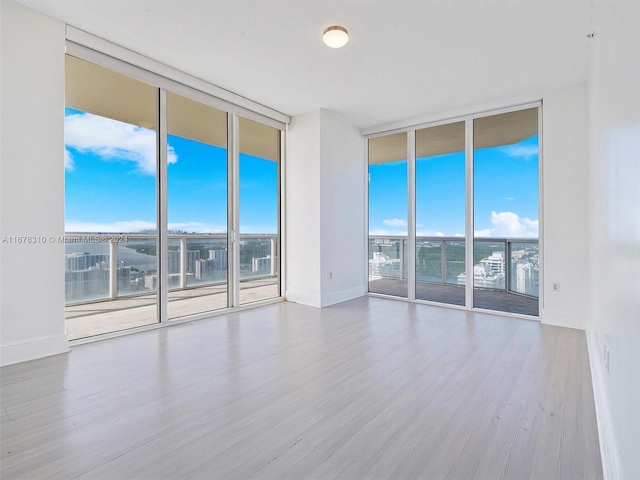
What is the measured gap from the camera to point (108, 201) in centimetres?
339

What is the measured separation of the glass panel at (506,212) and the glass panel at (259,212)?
2.97 m

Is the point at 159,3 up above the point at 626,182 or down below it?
above

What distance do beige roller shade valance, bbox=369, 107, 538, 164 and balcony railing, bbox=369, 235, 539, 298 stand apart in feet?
4.38

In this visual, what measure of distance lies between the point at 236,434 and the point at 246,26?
3.09 m

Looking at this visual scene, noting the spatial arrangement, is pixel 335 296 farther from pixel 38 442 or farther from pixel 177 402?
pixel 38 442

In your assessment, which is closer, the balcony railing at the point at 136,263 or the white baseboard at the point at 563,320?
the balcony railing at the point at 136,263

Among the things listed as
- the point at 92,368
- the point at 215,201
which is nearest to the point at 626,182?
the point at 92,368

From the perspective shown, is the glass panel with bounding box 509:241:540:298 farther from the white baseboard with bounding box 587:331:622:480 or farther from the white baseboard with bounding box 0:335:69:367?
the white baseboard with bounding box 0:335:69:367

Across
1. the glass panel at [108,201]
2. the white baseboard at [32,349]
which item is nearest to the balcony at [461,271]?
the glass panel at [108,201]

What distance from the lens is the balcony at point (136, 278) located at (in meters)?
3.24

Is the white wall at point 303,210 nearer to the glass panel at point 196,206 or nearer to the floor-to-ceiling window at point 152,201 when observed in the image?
the floor-to-ceiling window at point 152,201

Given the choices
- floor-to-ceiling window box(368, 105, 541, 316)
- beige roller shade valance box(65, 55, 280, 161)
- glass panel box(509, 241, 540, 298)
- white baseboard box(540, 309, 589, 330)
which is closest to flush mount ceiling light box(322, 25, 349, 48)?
beige roller shade valance box(65, 55, 280, 161)

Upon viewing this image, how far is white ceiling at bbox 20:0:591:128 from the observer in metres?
2.61

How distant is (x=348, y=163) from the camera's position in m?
5.37
